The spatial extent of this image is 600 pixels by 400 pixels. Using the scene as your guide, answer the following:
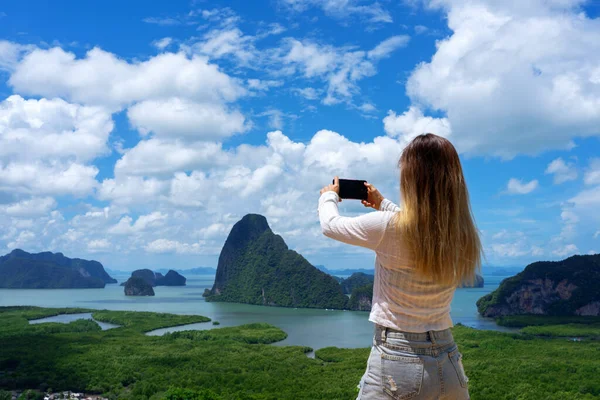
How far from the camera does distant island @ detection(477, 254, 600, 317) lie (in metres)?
32.1

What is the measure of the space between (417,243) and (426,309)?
159 mm

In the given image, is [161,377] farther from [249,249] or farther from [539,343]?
[249,249]

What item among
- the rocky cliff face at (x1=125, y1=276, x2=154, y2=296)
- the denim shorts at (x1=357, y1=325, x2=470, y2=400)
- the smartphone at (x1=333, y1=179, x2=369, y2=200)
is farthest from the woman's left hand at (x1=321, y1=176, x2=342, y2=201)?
the rocky cliff face at (x1=125, y1=276, x2=154, y2=296)

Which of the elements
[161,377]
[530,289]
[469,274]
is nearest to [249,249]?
[530,289]

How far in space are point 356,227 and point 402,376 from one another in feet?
1.11

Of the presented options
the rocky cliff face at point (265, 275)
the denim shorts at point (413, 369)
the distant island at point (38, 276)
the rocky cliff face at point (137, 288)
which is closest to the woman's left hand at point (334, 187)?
the denim shorts at point (413, 369)

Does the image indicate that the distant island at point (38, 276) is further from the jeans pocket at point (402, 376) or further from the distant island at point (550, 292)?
the jeans pocket at point (402, 376)

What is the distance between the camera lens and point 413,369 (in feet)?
3.58

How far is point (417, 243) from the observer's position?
3.56 ft

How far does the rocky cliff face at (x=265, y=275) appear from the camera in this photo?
41.7 meters

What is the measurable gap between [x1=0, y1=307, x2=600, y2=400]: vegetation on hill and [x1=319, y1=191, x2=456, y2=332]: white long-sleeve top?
9910mm

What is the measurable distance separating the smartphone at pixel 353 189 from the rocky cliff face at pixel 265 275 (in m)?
38.6

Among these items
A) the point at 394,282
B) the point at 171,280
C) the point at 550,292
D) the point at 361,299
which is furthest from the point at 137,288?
the point at 394,282

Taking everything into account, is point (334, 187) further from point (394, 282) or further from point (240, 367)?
point (240, 367)
